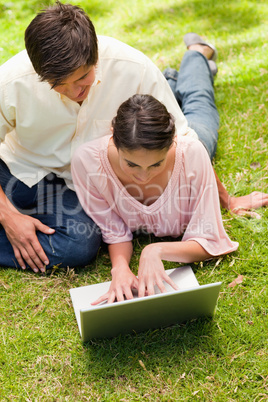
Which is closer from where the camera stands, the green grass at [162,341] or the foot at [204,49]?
the green grass at [162,341]

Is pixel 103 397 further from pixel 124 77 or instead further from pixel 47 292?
pixel 124 77

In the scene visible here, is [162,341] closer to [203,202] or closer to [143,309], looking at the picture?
[143,309]

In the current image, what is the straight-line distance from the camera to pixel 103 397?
6.62ft

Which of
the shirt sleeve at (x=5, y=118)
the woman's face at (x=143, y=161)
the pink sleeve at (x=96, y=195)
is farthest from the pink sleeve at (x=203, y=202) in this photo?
the shirt sleeve at (x=5, y=118)

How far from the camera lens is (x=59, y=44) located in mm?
2098

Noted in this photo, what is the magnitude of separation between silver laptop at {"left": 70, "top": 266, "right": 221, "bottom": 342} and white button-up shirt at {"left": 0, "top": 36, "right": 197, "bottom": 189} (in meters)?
0.81

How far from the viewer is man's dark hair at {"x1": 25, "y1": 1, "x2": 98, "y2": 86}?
6.89ft

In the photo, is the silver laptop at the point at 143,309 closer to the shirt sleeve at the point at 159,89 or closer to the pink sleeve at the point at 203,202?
the pink sleeve at the point at 203,202

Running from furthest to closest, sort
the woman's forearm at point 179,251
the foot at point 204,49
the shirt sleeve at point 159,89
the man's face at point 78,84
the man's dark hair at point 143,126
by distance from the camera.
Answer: the foot at point 204,49
the shirt sleeve at point 159,89
the woman's forearm at point 179,251
the man's face at point 78,84
the man's dark hair at point 143,126

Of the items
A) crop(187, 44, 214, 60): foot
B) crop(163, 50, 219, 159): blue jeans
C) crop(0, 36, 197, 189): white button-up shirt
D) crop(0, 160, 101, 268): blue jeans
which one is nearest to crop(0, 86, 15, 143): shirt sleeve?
crop(0, 36, 197, 189): white button-up shirt

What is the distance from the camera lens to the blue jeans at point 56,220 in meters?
2.60

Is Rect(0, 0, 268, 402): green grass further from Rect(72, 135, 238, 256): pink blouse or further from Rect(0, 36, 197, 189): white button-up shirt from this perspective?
Rect(0, 36, 197, 189): white button-up shirt

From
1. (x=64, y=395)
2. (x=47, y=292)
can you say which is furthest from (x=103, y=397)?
(x=47, y=292)

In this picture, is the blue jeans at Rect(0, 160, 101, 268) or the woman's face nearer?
the woman's face
